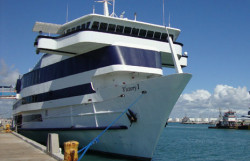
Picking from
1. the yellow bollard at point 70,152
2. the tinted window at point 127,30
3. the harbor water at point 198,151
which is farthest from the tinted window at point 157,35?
the yellow bollard at point 70,152

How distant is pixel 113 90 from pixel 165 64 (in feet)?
19.0

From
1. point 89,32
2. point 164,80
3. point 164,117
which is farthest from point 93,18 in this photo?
point 164,117

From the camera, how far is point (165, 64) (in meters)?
16.4

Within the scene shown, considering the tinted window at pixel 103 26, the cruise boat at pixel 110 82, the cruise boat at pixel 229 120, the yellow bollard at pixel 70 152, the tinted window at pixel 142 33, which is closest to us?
A: the yellow bollard at pixel 70 152

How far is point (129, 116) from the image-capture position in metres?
11.1

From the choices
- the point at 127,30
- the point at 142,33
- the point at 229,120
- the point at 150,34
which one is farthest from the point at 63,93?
the point at 229,120

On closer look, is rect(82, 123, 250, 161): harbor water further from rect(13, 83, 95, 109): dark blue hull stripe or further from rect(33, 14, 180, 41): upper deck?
rect(33, 14, 180, 41): upper deck

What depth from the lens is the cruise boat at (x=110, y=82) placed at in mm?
10766

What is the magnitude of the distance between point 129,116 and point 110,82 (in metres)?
2.25

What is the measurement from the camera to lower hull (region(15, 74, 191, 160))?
10445 mm

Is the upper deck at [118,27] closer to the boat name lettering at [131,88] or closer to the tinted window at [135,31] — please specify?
the tinted window at [135,31]

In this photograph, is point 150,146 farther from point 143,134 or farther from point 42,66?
point 42,66

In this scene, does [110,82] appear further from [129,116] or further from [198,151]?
[198,151]

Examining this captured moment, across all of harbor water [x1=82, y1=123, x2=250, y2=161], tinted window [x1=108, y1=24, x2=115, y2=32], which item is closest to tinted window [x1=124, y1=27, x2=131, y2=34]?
tinted window [x1=108, y1=24, x2=115, y2=32]
